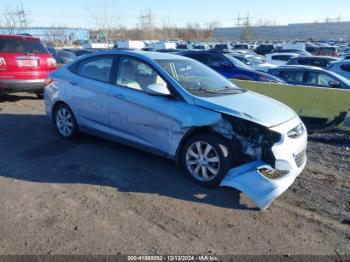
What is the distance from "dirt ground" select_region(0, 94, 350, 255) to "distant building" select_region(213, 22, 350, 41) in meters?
88.6

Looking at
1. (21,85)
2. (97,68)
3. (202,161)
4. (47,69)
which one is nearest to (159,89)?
(202,161)

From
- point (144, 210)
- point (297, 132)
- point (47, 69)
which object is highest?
point (47, 69)

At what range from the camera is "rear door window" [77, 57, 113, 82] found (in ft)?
17.2

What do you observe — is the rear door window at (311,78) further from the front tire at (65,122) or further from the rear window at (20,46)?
the rear window at (20,46)

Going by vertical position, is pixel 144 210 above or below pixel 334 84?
below

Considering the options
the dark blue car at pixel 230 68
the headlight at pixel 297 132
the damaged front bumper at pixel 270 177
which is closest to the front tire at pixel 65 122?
the damaged front bumper at pixel 270 177

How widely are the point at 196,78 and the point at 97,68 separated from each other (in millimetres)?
1638

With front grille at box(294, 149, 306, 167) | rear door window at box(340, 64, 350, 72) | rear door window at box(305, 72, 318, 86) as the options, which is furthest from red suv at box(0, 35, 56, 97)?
rear door window at box(340, 64, 350, 72)

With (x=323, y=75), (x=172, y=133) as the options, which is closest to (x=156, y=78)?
(x=172, y=133)

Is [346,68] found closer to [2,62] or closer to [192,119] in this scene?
[192,119]

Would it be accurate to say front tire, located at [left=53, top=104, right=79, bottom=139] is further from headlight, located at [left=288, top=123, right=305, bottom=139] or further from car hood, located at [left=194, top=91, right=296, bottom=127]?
headlight, located at [left=288, top=123, right=305, bottom=139]

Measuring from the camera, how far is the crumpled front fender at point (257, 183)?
370 cm

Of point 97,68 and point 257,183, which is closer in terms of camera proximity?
point 257,183

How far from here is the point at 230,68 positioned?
11.4m
